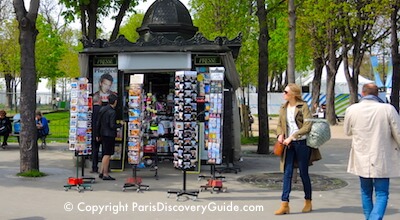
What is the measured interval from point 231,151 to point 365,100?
6275 mm

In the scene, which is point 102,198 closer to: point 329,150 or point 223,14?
point 329,150

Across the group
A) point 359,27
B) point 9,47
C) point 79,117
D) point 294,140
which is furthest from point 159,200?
point 9,47

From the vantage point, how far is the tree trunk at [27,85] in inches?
446

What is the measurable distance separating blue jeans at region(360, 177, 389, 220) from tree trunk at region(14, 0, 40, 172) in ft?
24.5

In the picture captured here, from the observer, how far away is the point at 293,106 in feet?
26.5

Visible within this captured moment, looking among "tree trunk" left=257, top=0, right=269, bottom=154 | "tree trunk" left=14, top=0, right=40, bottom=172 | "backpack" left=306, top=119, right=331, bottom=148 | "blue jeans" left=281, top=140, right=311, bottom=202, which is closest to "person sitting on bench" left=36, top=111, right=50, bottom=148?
"tree trunk" left=14, top=0, right=40, bottom=172

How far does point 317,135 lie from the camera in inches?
303

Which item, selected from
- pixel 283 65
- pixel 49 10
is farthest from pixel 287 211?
pixel 49 10

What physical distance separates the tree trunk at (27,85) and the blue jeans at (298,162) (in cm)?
615

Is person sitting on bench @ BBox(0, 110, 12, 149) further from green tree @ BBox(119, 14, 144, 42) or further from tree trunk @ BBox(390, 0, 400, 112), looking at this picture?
green tree @ BBox(119, 14, 144, 42)

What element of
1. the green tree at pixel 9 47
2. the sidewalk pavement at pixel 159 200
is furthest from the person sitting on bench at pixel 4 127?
the green tree at pixel 9 47

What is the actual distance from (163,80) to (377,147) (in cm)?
782

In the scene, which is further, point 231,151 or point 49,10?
point 49,10

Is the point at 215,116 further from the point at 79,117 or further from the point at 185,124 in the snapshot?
the point at 79,117
